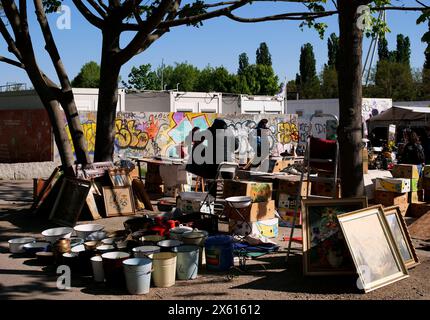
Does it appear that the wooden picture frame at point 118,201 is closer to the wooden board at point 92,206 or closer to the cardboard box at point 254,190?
the wooden board at point 92,206

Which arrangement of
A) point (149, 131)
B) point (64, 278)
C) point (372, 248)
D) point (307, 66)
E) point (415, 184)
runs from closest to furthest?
point (372, 248), point (64, 278), point (415, 184), point (149, 131), point (307, 66)

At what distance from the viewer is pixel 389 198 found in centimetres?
1007

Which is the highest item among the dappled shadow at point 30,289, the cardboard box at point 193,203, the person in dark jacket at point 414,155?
the person in dark jacket at point 414,155

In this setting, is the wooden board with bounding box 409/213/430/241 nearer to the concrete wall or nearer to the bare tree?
the bare tree

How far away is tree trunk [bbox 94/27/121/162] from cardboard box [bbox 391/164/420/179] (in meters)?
6.27

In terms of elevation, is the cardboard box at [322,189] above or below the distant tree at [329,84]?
below

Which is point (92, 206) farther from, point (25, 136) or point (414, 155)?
point (25, 136)

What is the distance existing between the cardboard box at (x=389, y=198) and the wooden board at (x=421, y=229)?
1.02 meters

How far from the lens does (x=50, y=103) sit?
35.4ft

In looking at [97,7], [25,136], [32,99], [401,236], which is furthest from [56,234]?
[32,99]

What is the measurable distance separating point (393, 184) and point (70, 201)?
646 cm

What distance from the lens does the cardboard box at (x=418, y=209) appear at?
404 inches

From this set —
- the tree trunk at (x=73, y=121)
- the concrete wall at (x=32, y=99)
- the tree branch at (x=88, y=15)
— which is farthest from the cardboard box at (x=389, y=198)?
the concrete wall at (x=32, y=99)

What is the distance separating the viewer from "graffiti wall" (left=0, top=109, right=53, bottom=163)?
19078mm
